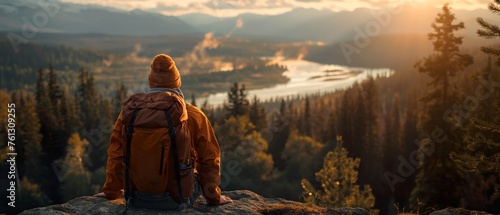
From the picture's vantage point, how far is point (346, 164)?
36000 mm

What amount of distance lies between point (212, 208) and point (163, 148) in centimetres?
174

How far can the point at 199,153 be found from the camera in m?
8.69

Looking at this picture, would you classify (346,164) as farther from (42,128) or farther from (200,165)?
(42,128)

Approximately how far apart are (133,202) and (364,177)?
2326 inches

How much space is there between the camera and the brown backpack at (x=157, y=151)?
7996 millimetres

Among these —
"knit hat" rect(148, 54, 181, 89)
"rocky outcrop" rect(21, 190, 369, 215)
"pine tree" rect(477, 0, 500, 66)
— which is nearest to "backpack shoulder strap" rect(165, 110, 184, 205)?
"rocky outcrop" rect(21, 190, 369, 215)

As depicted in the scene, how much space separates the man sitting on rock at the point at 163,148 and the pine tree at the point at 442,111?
24.7 m

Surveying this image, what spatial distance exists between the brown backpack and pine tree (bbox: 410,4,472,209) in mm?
25251

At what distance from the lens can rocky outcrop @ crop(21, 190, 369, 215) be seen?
8.66 meters

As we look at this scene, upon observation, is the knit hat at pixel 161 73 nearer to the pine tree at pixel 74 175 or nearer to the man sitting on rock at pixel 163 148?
the man sitting on rock at pixel 163 148

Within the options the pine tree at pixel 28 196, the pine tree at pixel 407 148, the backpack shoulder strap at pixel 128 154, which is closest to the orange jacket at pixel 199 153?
the backpack shoulder strap at pixel 128 154
